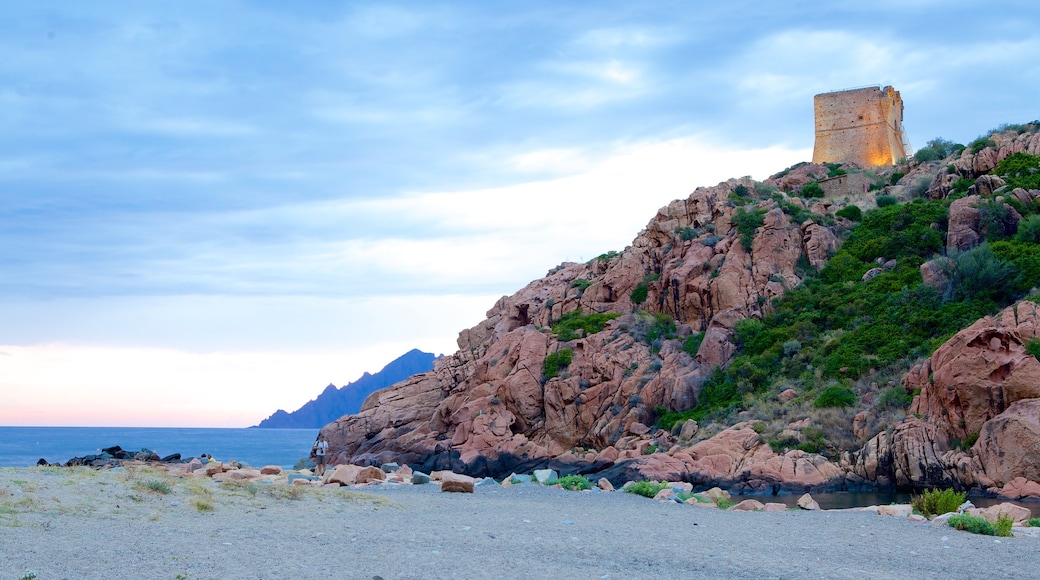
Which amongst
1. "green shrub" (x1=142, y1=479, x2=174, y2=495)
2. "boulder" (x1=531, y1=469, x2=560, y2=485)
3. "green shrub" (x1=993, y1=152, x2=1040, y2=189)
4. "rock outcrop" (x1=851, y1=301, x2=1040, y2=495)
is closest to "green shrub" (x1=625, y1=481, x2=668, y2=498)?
"boulder" (x1=531, y1=469, x2=560, y2=485)

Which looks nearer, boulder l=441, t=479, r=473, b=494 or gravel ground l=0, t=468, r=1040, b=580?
gravel ground l=0, t=468, r=1040, b=580

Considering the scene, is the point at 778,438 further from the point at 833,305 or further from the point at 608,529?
the point at 608,529

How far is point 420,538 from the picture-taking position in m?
11.8

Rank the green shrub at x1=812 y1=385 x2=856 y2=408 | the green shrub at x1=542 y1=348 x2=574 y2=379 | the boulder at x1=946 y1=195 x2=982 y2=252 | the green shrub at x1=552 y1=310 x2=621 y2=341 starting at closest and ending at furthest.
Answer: the green shrub at x1=812 y1=385 x2=856 y2=408
the boulder at x1=946 y1=195 x2=982 y2=252
the green shrub at x1=542 y1=348 x2=574 y2=379
the green shrub at x1=552 y1=310 x2=621 y2=341

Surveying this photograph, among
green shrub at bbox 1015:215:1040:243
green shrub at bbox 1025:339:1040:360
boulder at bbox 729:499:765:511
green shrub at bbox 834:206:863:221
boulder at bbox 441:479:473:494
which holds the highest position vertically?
green shrub at bbox 834:206:863:221

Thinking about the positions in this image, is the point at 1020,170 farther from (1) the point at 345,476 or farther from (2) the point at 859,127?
(1) the point at 345,476

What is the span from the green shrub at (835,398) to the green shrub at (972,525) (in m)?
17.6

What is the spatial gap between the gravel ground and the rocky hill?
12.1m

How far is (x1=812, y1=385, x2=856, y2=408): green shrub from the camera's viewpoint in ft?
107

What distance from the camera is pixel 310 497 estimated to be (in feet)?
52.0

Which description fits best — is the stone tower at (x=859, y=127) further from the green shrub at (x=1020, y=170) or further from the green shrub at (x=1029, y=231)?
the green shrub at (x=1029, y=231)

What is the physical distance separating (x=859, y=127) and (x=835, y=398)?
37.5 meters

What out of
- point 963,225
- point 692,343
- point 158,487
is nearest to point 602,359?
point 692,343

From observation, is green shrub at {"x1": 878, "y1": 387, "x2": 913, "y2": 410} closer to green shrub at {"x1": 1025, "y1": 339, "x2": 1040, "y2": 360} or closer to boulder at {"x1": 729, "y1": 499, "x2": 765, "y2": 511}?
green shrub at {"x1": 1025, "y1": 339, "x2": 1040, "y2": 360}
